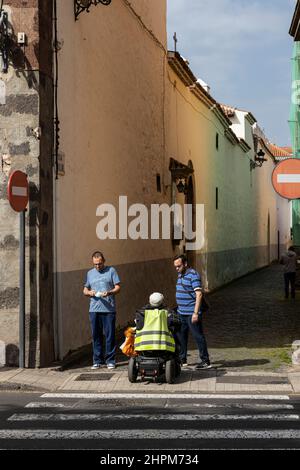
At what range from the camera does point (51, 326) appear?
11.4 m

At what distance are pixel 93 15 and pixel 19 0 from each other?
287 centimetres

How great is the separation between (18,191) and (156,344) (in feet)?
9.03

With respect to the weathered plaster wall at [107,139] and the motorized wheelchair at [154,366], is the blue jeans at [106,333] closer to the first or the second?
the weathered plaster wall at [107,139]

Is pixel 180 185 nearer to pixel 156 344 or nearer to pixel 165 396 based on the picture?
pixel 156 344

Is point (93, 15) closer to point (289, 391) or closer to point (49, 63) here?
point (49, 63)

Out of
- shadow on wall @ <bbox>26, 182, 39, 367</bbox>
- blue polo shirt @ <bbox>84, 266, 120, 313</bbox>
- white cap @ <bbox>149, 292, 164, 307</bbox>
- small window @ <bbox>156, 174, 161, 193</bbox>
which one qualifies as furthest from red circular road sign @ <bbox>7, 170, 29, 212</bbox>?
small window @ <bbox>156, 174, 161, 193</bbox>

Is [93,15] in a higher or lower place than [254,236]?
higher

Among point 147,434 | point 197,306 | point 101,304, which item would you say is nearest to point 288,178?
point 197,306

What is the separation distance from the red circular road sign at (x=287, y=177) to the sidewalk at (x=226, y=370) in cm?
268

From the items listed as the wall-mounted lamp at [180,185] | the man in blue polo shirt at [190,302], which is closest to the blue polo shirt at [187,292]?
the man in blue polo shirt at [190,302]

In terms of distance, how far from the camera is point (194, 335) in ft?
37.0

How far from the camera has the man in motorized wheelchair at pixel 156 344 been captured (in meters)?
10.1

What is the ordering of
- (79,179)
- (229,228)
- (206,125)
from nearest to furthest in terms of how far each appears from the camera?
1. (79,179)
2. (206,125)
3. (229,228)
